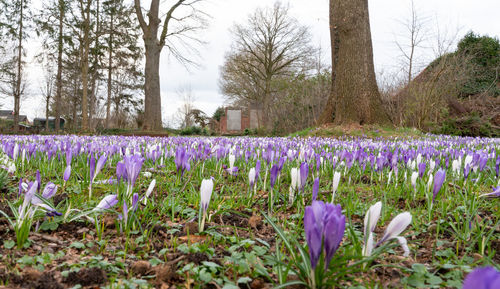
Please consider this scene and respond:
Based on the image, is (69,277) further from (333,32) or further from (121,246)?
(333,32)

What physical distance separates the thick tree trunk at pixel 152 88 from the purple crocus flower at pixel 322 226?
17.2 meters

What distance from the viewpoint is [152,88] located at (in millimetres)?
17672

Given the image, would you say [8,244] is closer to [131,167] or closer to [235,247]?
[131,167]

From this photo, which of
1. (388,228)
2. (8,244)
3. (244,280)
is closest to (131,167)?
(8,244)

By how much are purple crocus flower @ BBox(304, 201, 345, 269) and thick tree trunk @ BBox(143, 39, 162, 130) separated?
17184 millimetres

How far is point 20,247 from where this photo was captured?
137 cm

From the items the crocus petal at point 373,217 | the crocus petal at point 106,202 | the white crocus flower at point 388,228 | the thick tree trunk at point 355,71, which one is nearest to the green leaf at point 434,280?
the white crocus flower at point 388,228

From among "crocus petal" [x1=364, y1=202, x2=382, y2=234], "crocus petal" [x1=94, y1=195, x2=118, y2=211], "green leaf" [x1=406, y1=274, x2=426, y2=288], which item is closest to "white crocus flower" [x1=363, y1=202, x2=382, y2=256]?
"crocus petal" [x1=364, y1=202, x2=382, y2=234]

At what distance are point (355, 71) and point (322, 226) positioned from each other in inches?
417

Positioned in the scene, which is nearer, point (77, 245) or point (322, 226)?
point (322, 226)

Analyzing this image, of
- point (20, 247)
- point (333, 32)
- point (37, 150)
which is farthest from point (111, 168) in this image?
point (333, 32)

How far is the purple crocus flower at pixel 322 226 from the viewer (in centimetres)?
90

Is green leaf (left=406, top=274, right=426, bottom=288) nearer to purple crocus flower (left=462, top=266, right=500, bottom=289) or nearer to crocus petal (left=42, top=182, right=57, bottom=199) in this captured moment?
purple crocus flower (left=462, top=266, right=500, bottom=289)

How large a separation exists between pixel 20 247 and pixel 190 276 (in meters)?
0.72
